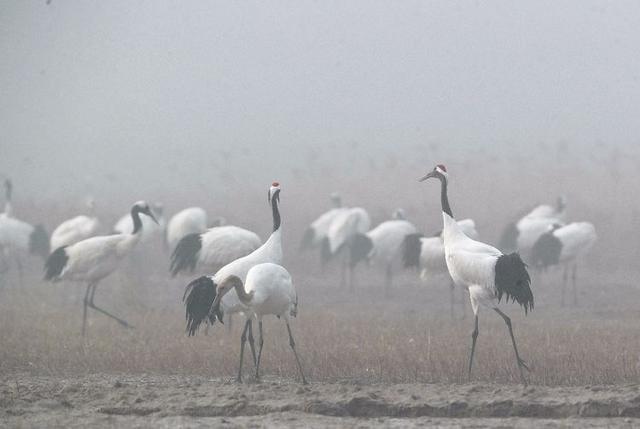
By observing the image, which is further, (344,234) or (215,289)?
(344,234)

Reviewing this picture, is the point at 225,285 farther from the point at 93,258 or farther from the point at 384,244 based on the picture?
the point at 384,244

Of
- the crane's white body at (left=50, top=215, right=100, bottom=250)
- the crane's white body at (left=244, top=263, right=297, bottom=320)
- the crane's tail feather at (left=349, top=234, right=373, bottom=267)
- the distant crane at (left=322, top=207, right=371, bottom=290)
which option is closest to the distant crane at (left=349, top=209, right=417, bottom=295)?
the crane's tail feather at (left=349, top=234, right=373, bottom=267)

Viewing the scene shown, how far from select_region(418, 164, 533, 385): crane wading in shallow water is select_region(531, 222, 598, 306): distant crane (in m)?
6.25

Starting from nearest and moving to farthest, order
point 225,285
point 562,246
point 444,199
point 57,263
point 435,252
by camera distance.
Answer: point 225,285 < point 444,199 < point 57,263 < point 435,252 < point 562,246

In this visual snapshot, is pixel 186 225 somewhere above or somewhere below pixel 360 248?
above

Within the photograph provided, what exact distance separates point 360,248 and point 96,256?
5.46 meters

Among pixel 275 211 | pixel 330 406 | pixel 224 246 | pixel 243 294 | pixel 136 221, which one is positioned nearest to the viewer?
pixel 330 406

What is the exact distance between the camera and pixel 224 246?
40.7 ft

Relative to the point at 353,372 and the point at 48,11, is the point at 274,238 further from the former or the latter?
the point at 48,11

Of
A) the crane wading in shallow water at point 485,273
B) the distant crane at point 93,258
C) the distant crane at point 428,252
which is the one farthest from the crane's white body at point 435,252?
the crane wading in shallow water at point 485,273

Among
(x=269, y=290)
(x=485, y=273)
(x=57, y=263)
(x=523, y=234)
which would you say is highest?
(x=523, y=234)

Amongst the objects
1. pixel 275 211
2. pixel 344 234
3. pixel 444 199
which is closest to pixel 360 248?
pixel 344 234

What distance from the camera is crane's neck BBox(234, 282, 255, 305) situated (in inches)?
335

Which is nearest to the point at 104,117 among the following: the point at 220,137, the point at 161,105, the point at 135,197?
the point at 161,105
